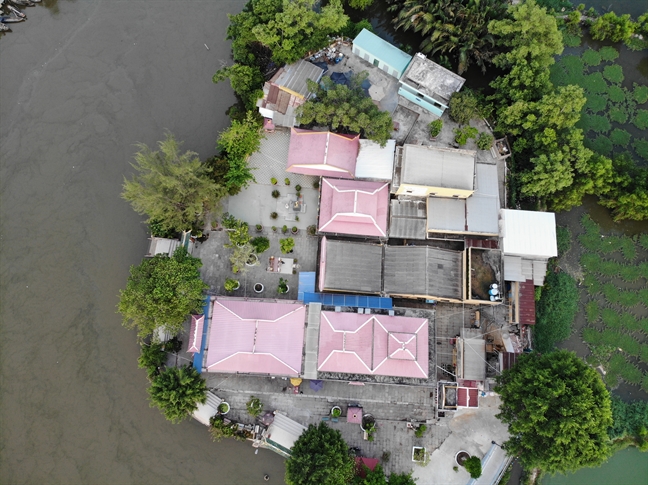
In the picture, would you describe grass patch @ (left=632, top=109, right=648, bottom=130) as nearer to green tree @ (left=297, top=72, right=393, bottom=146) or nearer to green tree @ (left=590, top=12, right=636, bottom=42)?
green tree @ (left=590, top=12, right=636, bottom=42)

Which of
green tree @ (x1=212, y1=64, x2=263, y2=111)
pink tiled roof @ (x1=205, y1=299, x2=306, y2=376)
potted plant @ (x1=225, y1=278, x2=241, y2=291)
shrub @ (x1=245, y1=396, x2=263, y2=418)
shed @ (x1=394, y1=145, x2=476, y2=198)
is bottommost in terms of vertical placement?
shrub @ (x1=245, y1=396, x2=263, y2=418)

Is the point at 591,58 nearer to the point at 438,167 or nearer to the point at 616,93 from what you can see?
the point at 616,93

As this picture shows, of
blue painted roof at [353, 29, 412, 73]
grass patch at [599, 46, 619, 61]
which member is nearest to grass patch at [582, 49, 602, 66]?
grass patch at [599, 46, 619, 61]

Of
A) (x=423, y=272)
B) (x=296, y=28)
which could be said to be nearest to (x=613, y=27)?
(x=296, y=28)

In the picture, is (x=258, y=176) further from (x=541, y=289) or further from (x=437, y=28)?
(x=541, y=289)

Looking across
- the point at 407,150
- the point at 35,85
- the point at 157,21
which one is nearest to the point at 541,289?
the point at 407,150

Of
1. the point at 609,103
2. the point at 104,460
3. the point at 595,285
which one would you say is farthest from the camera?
the point at 609,103
